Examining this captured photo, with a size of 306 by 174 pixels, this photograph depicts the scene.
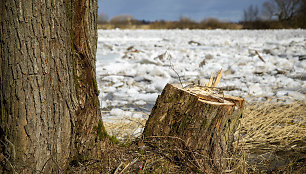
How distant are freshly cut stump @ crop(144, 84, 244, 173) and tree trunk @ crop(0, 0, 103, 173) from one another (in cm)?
48

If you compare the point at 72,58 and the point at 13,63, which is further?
the point at 72,58

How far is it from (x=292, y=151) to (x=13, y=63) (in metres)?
2.26

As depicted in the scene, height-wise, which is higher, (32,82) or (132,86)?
(32,82)

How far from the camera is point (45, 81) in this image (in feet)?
4.12

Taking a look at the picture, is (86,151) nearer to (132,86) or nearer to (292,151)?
(292,151)

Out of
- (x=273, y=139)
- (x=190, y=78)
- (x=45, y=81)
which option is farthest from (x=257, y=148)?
(x=190, y=78)

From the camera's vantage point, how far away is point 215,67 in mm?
5535

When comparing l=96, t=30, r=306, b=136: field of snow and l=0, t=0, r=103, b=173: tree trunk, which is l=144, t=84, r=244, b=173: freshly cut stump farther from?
l=96, t=30, r=306, b=136: field of snow

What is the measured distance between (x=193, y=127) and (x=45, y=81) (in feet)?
3.04

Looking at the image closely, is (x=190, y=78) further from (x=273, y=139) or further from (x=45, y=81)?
(x=45, y=81)

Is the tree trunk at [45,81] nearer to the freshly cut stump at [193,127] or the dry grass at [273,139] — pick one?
the freshly cut stump at [193,127]

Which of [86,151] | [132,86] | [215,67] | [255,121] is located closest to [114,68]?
[132,86]

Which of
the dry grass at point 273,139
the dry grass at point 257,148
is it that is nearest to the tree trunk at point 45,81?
the dry grass at point 257,148

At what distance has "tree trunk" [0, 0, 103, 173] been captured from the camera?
1.18 metres
